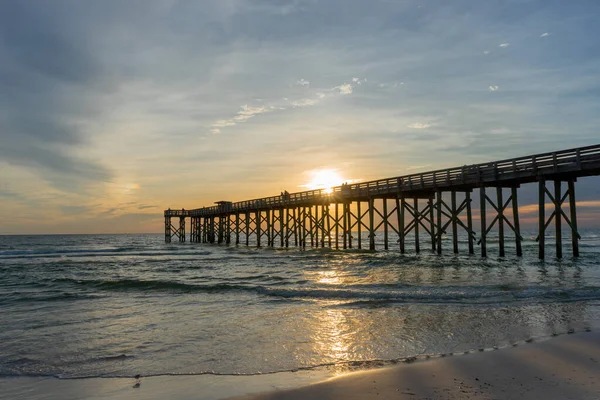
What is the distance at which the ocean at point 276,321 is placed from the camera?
6.34 m

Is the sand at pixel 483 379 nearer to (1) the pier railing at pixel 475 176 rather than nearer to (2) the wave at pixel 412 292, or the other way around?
(2) the wave at pixel 412 292

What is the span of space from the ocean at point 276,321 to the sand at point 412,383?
409 millimetres

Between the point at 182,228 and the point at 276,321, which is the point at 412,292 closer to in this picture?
the point at 276,321

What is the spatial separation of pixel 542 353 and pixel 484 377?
1.49m

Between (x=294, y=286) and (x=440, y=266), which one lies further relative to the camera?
(x=440, y=266)

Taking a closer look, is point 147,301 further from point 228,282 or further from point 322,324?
point 322,324

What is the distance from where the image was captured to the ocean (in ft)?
20.8

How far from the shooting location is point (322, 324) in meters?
8.62

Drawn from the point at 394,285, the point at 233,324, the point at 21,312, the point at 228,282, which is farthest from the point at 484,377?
A: the point at 228,282

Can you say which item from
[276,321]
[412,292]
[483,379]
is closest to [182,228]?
[412,292]

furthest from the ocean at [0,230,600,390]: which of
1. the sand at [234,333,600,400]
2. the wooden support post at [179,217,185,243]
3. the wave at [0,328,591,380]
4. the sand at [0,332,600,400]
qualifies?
the wooden support post at [179,217,185,243]

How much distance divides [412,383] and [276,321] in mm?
4518

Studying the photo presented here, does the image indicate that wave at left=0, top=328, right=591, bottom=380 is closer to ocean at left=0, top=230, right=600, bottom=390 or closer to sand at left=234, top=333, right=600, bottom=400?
ocean at left=0, top=230, right=600, bottom=390

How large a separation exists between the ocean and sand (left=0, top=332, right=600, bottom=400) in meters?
0.41
